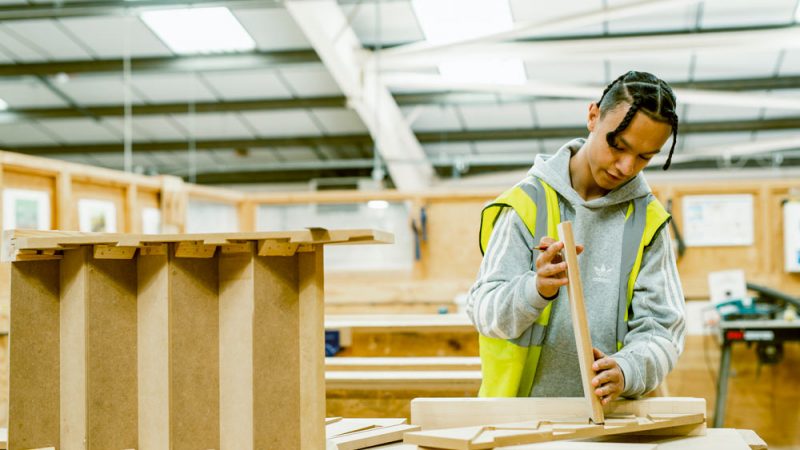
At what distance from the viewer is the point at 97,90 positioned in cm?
862

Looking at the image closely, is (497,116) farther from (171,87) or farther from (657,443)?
(657,443)

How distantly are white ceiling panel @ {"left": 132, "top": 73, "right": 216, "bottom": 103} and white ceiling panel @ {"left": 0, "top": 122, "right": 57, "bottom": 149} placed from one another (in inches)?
84.2

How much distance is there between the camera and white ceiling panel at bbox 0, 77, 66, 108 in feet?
27.5

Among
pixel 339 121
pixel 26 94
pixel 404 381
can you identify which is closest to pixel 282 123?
pixel 339 121

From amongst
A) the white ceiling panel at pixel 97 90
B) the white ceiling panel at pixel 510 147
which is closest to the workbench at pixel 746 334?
the white ceiling panel at pixel 510 147

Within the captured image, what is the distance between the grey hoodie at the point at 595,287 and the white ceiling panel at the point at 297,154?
914 centimetres

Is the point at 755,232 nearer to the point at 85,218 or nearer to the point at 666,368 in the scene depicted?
the point at 666,368

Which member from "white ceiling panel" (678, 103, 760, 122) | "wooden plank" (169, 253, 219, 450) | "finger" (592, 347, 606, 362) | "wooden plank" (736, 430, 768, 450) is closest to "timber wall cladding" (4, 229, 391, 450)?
"wooden plank" (169, 253, 219, 450)

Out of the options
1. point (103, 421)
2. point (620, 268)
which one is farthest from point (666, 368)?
point (103, 421)

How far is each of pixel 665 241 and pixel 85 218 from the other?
10.6 ft

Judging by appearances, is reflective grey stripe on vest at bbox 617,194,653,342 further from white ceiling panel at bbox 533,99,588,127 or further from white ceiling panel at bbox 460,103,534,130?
white ceiling panel at bbox 460,103,534,130

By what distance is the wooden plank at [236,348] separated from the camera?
1.55 meters

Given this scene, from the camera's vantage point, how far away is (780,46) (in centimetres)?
634

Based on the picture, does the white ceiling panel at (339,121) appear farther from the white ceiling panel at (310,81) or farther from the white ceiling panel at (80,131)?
the white ceiling panel at (80,131)
